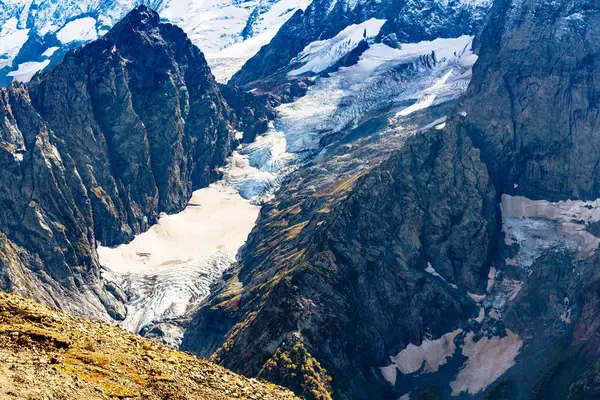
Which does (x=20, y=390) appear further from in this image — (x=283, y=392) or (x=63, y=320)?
(x=283, y=392)

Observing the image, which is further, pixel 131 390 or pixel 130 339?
pixel 130 339

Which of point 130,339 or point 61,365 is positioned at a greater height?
point 61,365

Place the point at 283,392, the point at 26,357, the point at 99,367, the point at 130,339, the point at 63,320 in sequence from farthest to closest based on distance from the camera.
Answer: the point at 283,392
the point at 130,339
the point at 63,320
the point at 99,367
the point at 26,357

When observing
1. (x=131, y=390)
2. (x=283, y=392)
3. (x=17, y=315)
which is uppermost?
(x=17, y=315)

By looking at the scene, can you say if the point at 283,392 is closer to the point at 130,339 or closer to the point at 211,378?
the point at 211,378

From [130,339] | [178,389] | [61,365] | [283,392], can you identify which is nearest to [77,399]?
[61,365]

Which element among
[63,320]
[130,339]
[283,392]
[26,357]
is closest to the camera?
[26,357]
